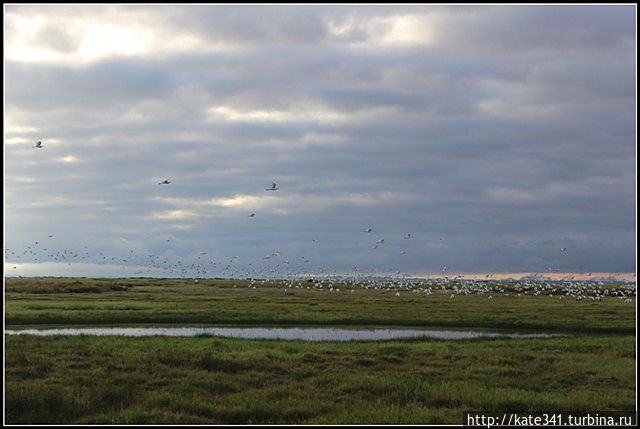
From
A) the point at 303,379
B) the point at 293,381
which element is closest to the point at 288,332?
the point at 303,379

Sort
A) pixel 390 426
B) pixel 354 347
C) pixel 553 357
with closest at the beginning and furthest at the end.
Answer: pixel 390 426 → pixel 553 357 → pixel 354 347

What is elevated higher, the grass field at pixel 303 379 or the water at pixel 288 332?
the grass field at pixel 303 379

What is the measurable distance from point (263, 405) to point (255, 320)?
27.5 meters

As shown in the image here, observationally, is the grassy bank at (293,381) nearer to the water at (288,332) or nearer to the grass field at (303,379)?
the grass field at (303,379)

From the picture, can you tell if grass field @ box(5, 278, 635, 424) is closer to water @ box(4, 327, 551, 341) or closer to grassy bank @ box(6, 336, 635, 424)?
grassy bank @ box(6, 336, 635, 424)

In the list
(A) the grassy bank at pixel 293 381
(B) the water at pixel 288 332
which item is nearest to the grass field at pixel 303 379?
(A) the grassy bank at pixel 293 381

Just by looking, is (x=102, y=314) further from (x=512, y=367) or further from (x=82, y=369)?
(x=512, y=367)

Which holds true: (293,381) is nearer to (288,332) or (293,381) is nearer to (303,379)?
(303,379)

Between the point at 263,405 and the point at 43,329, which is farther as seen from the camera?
the point at 43,329

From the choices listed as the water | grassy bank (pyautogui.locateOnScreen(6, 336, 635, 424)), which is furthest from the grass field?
the water

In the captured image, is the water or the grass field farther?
the water

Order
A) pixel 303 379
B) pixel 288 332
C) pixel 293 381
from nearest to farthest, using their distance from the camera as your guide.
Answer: pixel 293 381
pixel 303 379
pixel 288 332

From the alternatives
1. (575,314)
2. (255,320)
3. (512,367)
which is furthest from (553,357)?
(575,314)

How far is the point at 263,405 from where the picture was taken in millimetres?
14875
